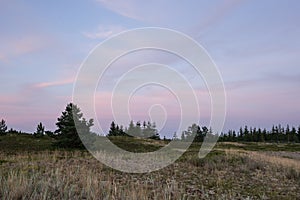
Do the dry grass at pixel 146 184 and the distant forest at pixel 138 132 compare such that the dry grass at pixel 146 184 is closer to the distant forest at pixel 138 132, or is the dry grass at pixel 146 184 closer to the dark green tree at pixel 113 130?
the distant forest at pixel 138 132

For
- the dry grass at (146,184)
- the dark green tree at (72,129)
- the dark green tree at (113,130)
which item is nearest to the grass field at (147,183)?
the dry grass at (146,184)

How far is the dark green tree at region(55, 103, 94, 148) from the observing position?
85.6 ft

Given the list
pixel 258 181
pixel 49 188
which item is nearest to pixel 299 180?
pixel 258 181

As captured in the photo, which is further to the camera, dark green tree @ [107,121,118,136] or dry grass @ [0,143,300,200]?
dark green tree @ [107,121,118,136]

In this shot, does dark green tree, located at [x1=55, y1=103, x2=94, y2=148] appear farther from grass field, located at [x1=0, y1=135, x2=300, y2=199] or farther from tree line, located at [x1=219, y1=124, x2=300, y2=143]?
tree line, located at [x1=219, y1=124, x2=300, y2=143]

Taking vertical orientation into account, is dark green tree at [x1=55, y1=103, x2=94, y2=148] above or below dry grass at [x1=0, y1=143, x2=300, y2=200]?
above

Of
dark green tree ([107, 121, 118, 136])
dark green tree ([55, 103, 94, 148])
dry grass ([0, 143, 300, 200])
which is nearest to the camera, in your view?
dry grass ([0, 143, 300, 200])

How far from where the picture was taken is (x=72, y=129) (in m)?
26.6

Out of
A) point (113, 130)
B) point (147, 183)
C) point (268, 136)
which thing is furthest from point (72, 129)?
point (268, 136)

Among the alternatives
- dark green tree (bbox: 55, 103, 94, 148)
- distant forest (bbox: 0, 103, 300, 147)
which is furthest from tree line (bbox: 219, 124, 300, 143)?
dark green tree (bbox: 55, 103, 94, 148)

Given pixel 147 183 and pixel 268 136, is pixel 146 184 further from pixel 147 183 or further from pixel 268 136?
pixel 268 136

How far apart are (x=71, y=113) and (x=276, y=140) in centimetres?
7858

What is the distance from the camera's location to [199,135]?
79.6 meters

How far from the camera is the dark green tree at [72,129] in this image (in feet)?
85.6
